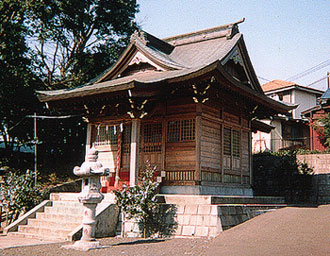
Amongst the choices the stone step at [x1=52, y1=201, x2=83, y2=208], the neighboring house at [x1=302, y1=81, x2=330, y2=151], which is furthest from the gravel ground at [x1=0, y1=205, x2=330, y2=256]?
the neighboring house at [x1=302, y1=81, x2=330, y2=151]

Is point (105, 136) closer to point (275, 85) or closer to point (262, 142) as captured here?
point (262, 142)

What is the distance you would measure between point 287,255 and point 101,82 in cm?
1133

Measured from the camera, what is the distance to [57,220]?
38.0 ft

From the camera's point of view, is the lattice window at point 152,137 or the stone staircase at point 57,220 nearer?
the stone staircase at point 57,220

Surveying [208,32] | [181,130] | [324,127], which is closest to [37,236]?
[181,130]

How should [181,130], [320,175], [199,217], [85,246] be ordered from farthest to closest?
[320,175]
[181,130]
[199,217]
[85,246]

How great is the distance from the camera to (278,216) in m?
11.0

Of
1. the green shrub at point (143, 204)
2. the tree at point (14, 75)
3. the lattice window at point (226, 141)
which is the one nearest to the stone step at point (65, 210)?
the green shrub at point (143, 204)

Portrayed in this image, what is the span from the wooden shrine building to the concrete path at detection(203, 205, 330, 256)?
9.59ft

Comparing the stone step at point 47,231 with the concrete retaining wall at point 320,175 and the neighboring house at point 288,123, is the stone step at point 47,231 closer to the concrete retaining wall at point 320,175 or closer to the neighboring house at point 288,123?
the concrete retaining wall at point 320,175

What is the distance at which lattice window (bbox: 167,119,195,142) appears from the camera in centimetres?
1310

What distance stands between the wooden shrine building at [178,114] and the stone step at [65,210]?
6.51 feet

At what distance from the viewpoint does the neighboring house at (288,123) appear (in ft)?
105

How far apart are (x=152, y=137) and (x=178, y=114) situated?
1.51 metres
